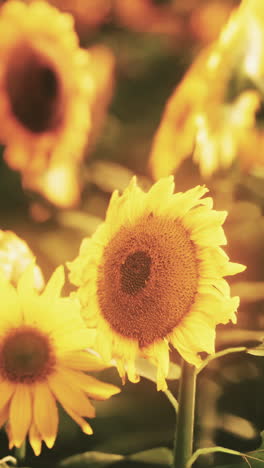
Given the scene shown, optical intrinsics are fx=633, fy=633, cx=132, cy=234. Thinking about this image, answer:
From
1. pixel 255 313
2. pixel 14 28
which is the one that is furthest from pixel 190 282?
pixel 14 28

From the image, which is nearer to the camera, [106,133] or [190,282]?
[190,282]

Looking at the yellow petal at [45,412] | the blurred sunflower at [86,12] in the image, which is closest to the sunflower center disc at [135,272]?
the yellow petal at [45,412]

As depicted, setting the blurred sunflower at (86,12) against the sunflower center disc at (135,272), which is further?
the blurred sunflower at (86,12)

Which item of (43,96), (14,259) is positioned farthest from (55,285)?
(43,96)

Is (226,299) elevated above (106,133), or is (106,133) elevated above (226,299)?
(106,133)

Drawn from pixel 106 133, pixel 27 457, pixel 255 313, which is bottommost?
pixel 27 457

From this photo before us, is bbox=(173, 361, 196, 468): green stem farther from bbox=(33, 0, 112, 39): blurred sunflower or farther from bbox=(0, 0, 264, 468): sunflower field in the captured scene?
bbox=(33, 0, 112, 39): blurred sunflower

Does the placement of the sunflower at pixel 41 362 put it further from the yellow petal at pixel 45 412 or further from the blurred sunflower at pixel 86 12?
the blurred sunflower at pixel 86 12

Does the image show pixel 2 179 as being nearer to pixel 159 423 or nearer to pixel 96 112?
pixel 96 112
